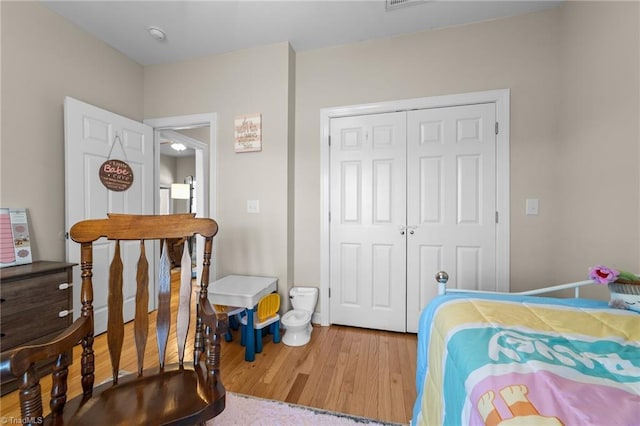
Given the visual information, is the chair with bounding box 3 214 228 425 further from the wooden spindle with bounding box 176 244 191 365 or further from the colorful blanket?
the colorful blanket

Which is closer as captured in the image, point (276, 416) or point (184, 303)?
point (184, 303)

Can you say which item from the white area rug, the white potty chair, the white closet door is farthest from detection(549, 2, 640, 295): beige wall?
the white potty chair

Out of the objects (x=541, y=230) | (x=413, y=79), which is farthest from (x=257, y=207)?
(x=541, y=230)

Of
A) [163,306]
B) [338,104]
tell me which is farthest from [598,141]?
[163,306]

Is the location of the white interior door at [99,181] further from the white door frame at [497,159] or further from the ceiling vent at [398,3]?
the ceiling vent at [398,3]

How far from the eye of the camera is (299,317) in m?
2.22

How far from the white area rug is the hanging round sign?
2.12m

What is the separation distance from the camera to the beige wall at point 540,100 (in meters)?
1.44

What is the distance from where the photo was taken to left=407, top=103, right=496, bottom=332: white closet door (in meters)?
2.12

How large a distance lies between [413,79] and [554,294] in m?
2.07

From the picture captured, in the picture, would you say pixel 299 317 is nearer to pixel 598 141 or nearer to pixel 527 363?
pixel 527 363

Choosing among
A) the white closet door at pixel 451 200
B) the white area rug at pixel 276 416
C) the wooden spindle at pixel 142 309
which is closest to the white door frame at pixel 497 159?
the white closet door at pixel 451 200

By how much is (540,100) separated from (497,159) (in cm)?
54

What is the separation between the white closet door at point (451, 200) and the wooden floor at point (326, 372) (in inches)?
20.1
